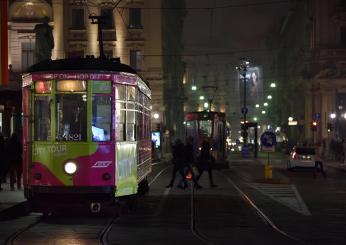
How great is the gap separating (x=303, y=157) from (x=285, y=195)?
17998 millimetres

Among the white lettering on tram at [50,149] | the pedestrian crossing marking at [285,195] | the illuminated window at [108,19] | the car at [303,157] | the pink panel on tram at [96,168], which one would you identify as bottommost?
the pedestrian crossing marking at [285,195]

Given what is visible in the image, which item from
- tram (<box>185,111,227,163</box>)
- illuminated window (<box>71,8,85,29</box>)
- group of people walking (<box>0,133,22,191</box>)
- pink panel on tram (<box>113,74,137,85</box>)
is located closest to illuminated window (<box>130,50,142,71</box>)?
illuminated window (<box>71,8,85,29</box>)

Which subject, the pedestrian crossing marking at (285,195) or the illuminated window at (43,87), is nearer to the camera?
the illuminated window at (43,87)

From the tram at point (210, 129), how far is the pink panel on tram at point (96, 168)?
87.8ft

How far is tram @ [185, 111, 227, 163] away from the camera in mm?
43062

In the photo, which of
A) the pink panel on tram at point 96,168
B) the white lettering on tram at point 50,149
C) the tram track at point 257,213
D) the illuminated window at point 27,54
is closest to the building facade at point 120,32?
the illuminated window at point 27,54

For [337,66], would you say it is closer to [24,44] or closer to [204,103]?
[24,44]

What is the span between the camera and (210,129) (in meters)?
43.1

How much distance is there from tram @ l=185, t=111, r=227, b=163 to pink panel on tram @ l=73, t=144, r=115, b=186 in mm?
26754

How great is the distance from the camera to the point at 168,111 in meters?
80.6

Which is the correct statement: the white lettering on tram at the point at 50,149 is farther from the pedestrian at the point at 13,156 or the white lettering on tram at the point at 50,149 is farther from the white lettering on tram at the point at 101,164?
the pedestrian at the point at 13,156

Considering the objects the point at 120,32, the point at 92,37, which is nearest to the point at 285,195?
the point at 120,32

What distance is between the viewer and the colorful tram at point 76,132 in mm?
16094

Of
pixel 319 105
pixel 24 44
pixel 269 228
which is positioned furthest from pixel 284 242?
pixel 319 105
